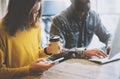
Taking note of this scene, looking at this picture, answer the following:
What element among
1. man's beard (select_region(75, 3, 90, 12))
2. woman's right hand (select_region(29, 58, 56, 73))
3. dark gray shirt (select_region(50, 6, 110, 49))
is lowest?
woman's right hand (select_region(29, 58, 56, 73))

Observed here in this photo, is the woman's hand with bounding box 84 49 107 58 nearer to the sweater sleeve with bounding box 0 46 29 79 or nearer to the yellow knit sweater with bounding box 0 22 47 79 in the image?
the yellow knit sweater with bounding box 0 22 47 79

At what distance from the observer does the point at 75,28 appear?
2174 millimetres

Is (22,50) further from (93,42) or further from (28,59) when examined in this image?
(93,42)

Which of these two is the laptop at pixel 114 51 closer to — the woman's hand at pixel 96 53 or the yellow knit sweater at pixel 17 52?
the woman's hand at pixel 96 53

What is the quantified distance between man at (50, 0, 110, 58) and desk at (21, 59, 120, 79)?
70cm

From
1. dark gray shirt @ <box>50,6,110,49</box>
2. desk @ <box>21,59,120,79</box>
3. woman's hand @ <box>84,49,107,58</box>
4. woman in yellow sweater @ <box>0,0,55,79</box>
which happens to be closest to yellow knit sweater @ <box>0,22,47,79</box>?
woman in yellow sweater @ <box>0,0,55,79</box>

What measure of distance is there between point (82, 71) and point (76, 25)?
0.98 metres

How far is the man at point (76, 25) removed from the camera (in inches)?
83.6

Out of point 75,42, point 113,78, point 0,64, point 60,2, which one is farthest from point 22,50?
point 60,2

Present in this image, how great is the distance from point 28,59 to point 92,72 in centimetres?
42

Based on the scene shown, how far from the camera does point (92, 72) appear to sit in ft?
4.06

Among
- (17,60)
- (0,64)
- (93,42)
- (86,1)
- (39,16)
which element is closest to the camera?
→ (0,64)

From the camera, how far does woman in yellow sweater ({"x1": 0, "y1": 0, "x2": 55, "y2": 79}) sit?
123 cm

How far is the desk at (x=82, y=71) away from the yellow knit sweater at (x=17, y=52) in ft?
0.39
